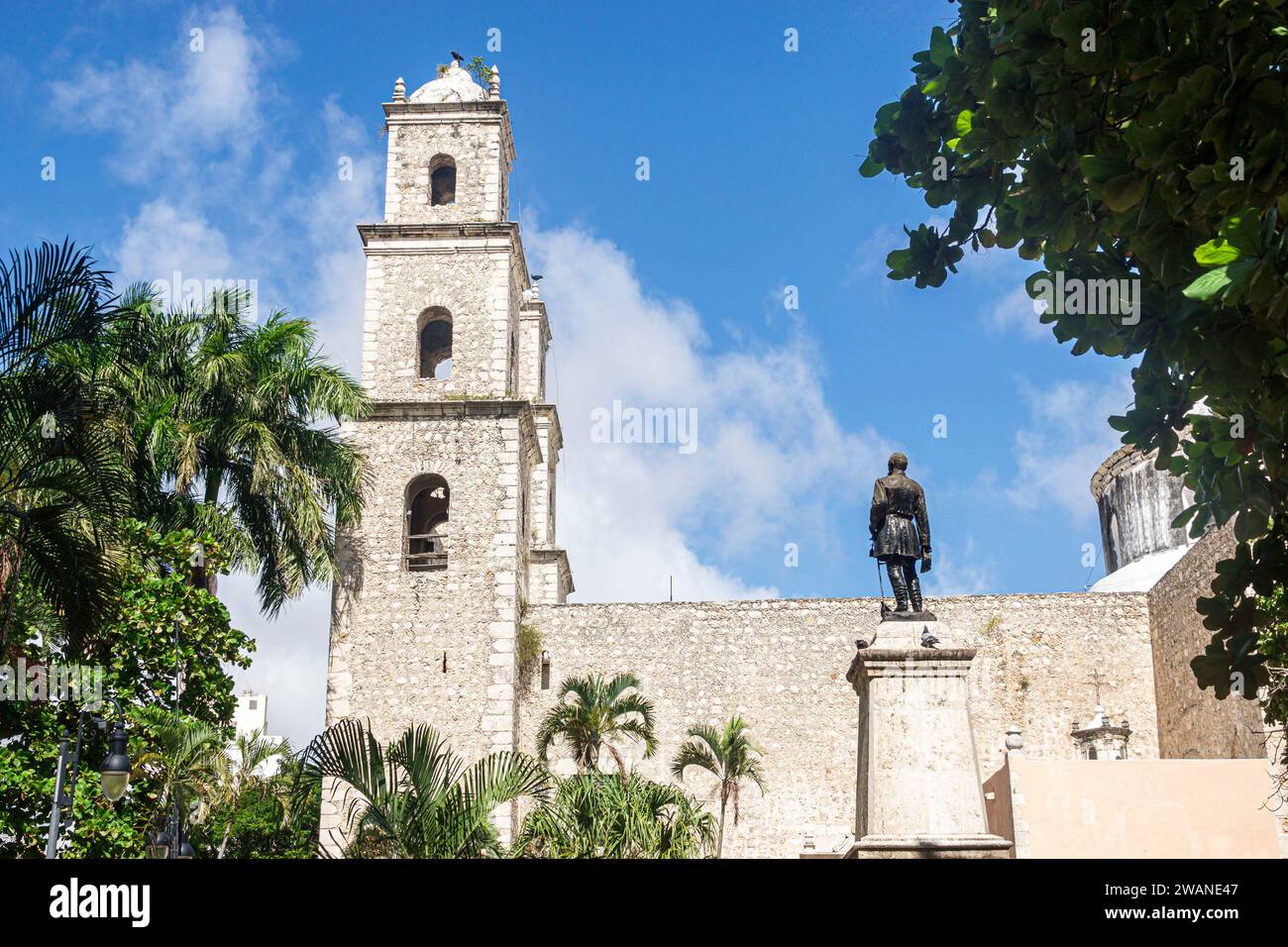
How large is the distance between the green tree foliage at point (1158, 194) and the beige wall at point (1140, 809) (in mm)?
14074

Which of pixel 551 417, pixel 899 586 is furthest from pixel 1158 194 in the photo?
pixel 551 417

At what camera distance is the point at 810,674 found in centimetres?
2492

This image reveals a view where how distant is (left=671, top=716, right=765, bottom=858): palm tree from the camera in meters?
23.2

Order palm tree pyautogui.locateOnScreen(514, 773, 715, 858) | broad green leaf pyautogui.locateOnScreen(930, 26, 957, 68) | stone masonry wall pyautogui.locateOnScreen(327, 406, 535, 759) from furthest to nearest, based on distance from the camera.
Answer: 1. stone masonry wall pyautogui.locateOnScreen(327, 406, 535, 759)
2. palm tree pyautogui.locateOnScreen(514, 773, 715, 858)
3. broad green leaf pyautogui.locateOnScreen(930, 26, 957, 68)

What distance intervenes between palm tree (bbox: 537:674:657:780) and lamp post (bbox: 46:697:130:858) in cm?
905

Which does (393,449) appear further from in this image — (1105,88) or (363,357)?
(1105,88)

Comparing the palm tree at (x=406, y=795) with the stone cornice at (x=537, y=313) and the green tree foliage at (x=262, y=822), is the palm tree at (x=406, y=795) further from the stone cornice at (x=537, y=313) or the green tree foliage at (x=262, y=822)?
the stone cornice at (x=537, y=313)

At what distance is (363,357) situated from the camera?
80.1 feet

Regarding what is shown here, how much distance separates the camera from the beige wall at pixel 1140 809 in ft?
61.1

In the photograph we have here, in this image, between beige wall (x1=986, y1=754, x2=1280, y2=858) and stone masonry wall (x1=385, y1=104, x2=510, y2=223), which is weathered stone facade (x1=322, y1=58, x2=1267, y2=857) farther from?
beige wall (x1=986, y1=754, x2=1280, y2=858)

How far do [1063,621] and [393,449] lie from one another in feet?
40.3

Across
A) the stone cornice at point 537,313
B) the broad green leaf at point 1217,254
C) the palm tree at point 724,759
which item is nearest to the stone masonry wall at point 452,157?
the stone cornice at point 537,313

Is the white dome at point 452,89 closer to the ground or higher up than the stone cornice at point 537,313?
higher up

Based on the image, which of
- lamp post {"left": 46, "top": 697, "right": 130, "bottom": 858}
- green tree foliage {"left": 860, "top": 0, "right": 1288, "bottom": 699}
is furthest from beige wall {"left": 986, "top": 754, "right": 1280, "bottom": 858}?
green tree foliage {"left": 860, "top": 0, "right": 1288, "bottom": 699}
